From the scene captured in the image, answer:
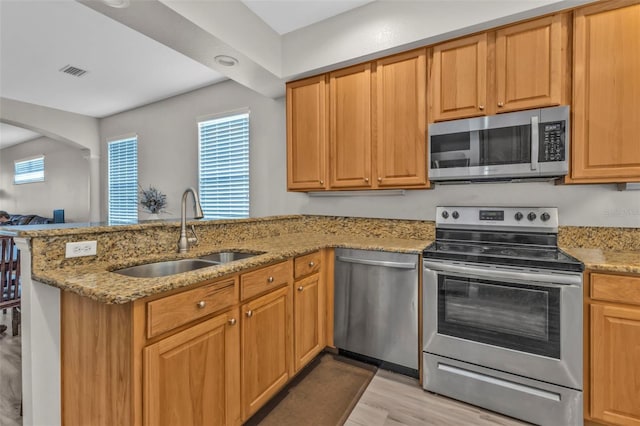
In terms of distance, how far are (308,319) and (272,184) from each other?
5.78 ft

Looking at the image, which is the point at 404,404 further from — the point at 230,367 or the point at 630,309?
the point at 630,309

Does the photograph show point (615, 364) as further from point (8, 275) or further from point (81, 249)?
point (8, 275)

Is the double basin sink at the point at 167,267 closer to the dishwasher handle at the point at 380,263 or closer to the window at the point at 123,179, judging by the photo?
the dishwasher handle at the point at 380,263

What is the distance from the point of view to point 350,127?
256cm

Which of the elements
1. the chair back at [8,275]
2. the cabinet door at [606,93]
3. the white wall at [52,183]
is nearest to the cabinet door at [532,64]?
the cabinet door at [606,93]

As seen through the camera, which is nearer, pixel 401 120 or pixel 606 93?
pixel 606 93

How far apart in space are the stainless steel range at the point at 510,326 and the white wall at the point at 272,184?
0.64 feet

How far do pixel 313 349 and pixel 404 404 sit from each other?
2.29 feet

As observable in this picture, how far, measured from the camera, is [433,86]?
7.27 feet

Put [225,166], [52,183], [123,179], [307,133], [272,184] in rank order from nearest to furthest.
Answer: [307,133]
[272,184]
[225,166]
[123,179]
[52,183]

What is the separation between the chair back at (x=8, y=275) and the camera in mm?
2436

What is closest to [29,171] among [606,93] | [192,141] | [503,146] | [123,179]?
[123,179]

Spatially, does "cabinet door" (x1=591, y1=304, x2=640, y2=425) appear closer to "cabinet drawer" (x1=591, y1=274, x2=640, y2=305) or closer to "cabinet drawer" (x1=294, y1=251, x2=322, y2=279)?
"cabinet drawer" (x1=591, y1=274, x2=640, y2=305)

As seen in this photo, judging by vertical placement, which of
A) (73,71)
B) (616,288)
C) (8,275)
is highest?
(73,71)
